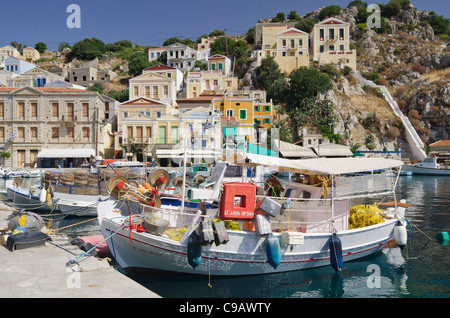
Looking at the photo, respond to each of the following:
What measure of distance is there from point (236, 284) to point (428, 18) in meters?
96.6

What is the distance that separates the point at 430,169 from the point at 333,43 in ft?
108

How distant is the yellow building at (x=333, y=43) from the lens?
65438 mm

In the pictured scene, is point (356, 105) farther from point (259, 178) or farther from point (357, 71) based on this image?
point (259, 178)

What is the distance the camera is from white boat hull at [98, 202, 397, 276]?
28.7ft

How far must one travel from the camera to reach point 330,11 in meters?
83.4

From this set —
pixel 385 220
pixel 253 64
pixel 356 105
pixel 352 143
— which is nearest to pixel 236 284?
pixel 385 220

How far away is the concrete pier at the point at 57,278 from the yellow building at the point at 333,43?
213ft

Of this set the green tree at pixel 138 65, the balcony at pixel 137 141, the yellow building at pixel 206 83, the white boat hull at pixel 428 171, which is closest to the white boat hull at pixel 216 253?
the balcony at pixel 137 141

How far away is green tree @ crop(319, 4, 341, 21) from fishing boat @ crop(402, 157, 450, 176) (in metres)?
50.8

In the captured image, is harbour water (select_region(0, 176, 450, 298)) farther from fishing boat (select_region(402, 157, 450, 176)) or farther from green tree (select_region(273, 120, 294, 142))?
green tree (select_region(273, 120, 294, 142))

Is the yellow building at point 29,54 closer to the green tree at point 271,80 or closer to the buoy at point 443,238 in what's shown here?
the green tree at point 271,80

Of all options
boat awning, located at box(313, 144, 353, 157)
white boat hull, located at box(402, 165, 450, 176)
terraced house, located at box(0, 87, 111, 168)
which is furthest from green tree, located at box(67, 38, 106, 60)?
white boat hull, located at box(402, 165, 450, 176)

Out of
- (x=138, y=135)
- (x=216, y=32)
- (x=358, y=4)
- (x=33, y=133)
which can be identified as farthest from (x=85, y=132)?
(x=358, y=4)

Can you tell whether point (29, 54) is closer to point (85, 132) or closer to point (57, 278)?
point (85, 132)
